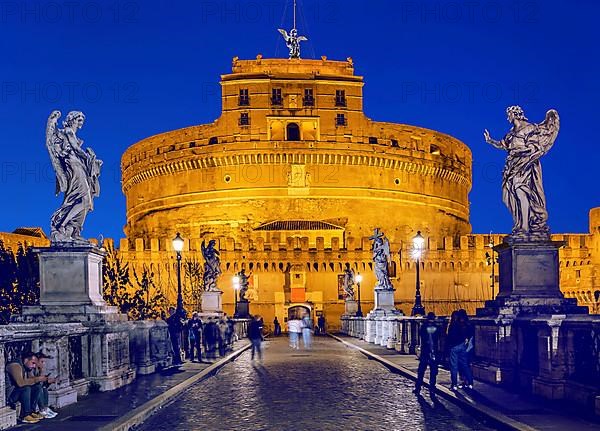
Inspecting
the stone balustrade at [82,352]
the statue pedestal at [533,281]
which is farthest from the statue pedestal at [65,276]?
the statue pedestal at [533,281]

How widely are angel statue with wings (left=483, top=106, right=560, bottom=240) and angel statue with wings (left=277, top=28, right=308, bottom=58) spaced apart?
62.1 meters

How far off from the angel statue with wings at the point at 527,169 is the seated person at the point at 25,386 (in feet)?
23.0

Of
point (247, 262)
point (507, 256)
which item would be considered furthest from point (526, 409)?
point (247, 262)

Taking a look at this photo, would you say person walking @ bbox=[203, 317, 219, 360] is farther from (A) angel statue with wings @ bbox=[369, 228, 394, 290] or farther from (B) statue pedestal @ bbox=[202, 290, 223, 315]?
(A) angel statue with wings @ bbox=[369, 228, 394, 290]

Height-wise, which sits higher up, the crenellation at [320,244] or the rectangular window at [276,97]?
the rectangular window at [276,97]

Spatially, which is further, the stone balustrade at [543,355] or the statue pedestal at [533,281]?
the statue pedestal at [533,281]

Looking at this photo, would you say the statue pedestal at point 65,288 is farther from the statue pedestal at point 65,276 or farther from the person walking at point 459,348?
→ the person walking at point 459,348

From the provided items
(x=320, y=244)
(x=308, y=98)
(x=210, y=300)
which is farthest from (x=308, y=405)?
(x=308, y=98)

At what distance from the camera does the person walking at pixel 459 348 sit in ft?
35.1

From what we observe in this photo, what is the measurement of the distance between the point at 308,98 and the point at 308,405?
55.2m

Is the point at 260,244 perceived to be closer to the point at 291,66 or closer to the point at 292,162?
the point at 292,162

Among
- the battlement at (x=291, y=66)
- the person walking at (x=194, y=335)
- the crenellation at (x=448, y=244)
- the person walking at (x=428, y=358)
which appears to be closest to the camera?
the person walking at (x=428, y=358)

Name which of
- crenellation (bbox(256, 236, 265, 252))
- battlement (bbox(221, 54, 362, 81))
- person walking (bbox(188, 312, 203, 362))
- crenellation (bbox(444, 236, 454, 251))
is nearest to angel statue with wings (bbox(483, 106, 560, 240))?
person walking (bbox(188, 312, 203, 362))

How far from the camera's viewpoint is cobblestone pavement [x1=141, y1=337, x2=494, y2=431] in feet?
27.7
